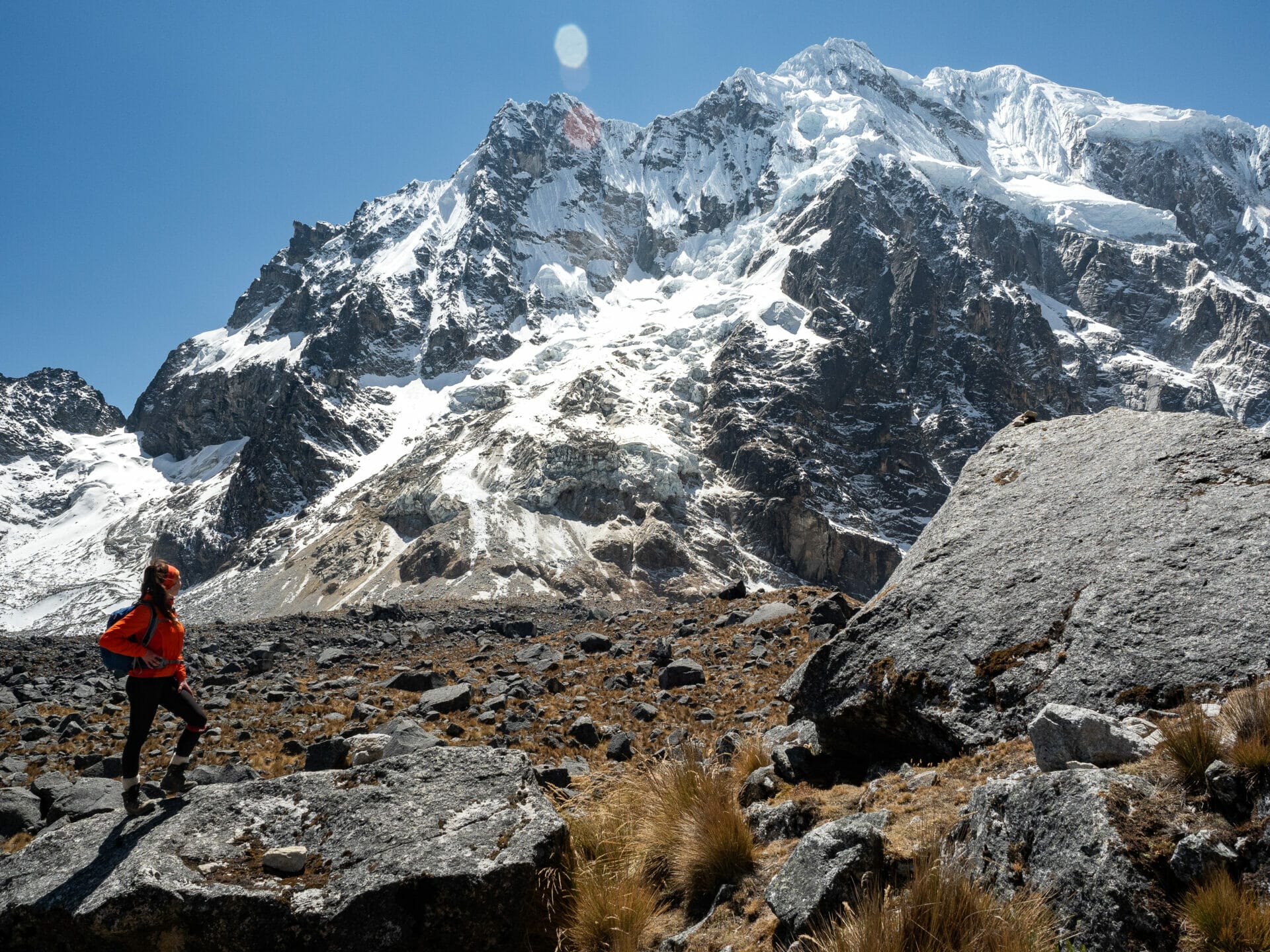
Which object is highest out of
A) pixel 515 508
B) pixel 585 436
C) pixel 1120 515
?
pixel 585 436

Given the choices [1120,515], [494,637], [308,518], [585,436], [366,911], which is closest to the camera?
[366,911]

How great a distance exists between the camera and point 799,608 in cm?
1888

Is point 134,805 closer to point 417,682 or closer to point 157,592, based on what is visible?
point 157,592

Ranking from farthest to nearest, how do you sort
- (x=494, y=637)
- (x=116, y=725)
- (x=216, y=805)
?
(x=494, y=637) < (x=116, y=725) < (x=216, y=805)

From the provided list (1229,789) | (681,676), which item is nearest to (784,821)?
(1229,789)

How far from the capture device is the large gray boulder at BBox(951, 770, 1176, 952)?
3061mm

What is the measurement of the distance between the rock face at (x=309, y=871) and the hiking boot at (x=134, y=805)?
0.41 feet

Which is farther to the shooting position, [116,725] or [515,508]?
[515,508]

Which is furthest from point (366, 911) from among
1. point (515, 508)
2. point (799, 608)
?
point (515, 508)

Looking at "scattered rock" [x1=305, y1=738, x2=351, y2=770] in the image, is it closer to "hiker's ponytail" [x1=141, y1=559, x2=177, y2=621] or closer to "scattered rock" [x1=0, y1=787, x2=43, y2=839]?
"scattered rock" [x1=0, y1=787, x2=43, y2=839]

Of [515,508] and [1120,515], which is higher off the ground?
[515,508]

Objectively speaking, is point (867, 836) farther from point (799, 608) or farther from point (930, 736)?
point (799, 608)

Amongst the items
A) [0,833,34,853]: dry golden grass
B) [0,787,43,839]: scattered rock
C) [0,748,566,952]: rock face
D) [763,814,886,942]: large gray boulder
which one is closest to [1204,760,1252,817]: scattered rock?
[763,814,886,942]: large gray boulder

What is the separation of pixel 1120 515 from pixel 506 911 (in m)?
5.79
